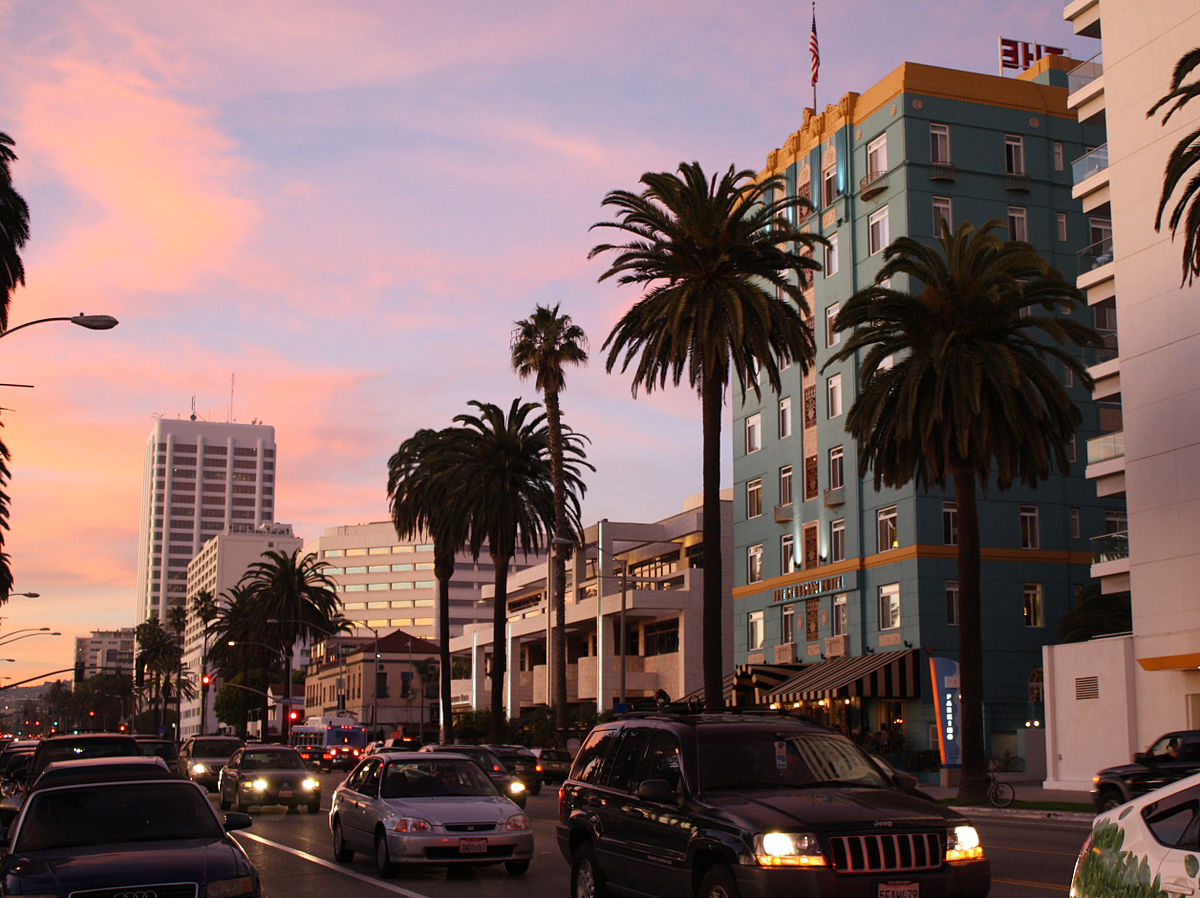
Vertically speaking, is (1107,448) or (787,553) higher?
(1107,448)

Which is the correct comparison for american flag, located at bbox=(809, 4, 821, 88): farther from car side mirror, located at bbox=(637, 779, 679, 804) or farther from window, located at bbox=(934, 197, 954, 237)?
car side mirror, located at bbox=(637, 779, 679, 804)

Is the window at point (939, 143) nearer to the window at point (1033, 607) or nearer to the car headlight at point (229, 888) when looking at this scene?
the window at point (1033, 607)

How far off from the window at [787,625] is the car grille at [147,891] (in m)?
50.4

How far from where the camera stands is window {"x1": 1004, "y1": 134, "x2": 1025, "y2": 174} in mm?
55406

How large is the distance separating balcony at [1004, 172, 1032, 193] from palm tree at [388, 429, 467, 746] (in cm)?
2545

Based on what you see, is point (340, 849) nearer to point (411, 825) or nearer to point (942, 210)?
point (411, 825)

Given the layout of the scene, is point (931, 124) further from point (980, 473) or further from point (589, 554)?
point (589, 554)

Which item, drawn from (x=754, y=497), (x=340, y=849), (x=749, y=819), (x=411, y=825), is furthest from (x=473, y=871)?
(x=754, y=497)

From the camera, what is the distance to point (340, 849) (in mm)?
19422

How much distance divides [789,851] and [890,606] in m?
44.0

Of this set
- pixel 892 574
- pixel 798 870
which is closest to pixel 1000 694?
pixel 892 574

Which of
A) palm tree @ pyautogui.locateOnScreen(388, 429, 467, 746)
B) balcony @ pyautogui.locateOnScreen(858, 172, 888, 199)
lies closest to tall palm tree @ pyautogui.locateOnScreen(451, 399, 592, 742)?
palm tree @ pyautogui.locateOnScreen(388, 429, 467, 746)

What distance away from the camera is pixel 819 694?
170 ft

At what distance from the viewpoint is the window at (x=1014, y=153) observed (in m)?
55.4
